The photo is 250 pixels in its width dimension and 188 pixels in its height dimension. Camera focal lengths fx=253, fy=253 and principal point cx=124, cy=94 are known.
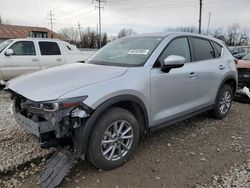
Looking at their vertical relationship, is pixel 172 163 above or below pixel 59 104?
below

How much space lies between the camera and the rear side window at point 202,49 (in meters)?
4.39

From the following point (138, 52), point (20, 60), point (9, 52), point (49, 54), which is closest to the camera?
Result: point (138, 52)

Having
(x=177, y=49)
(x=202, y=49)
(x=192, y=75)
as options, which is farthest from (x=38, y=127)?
(x=202, y=49)

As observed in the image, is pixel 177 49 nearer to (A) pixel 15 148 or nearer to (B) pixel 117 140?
(B) pixel 117 140

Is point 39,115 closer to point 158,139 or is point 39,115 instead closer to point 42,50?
point 158,139

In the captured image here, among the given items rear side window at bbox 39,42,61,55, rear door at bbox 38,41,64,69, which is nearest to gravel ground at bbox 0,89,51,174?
rear door at bbox 38,41,64,69

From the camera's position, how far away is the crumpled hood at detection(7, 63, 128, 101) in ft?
9.02

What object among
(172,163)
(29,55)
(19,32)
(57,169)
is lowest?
(172,163)

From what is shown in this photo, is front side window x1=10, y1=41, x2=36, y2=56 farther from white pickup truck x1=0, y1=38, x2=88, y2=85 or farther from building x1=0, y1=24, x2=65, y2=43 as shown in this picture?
building x1=0, y1=24, x2=65, y2=43

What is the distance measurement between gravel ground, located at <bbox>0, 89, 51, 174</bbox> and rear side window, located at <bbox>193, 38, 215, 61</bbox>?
2910 millimetres

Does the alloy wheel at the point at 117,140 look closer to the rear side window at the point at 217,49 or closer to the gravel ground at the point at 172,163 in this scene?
the gravel ground at the point at 172,163

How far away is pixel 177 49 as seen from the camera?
3.99 metres

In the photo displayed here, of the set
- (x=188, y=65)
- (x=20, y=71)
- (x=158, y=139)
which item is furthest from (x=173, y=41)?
(x=20, y=71)

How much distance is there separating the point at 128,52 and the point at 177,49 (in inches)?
31.2
